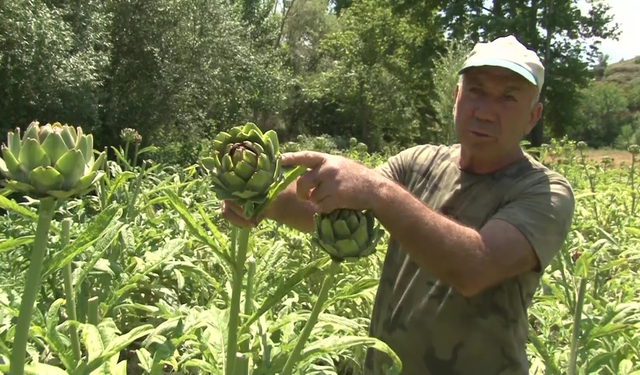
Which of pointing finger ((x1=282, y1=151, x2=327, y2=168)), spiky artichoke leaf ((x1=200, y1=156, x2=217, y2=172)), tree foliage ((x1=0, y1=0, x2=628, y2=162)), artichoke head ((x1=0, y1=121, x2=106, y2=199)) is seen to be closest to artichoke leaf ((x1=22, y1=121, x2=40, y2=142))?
artichoke head ((x1=0, y1=121, x2=106, y2=199))

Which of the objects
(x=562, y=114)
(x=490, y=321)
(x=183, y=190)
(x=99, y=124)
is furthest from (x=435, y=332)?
(x=562, y=114)

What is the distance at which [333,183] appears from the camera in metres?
0.91

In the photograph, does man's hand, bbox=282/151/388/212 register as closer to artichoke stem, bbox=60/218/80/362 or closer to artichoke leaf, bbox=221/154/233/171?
artichoke leaf, bbox=221/154/233/171

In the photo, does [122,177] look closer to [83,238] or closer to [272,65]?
[83,238]

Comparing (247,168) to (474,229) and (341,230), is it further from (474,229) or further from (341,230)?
(474,229)

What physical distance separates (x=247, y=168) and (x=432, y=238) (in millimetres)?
544

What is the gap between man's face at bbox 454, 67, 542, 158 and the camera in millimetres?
1417

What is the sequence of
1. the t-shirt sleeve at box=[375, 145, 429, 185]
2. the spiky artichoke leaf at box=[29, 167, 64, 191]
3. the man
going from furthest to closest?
the t-shirt sleeve at box=[375, 145, 429, 185]
the man
the spiky artichoke leaf at box=[29, 167, 64, 191]

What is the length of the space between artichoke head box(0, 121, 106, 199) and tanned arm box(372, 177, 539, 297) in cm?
51

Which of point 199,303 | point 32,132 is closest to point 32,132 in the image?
point 32,132

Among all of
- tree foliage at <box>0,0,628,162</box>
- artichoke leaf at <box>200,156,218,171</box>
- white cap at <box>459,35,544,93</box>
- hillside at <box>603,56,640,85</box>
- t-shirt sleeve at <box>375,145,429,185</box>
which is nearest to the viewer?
artichoke leaf at <box>200,156,218,171</box>

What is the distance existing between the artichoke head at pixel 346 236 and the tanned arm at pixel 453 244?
20 cm

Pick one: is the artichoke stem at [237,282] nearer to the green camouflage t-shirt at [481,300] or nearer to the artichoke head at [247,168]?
the artichoke head at [247,168]

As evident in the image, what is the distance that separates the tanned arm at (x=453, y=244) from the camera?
106cm
